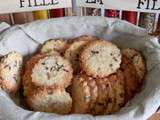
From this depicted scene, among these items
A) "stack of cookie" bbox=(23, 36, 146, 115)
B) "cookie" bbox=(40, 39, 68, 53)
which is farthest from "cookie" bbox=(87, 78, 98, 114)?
"cookie" bbox=(40, 39, 68, 53)

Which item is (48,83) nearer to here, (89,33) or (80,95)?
(80,95)

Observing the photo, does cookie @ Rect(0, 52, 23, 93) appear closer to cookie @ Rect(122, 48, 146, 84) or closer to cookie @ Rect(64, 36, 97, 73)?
cookie @ Rect(64, 36, 97, 73)

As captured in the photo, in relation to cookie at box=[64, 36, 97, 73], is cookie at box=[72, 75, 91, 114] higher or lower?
lower

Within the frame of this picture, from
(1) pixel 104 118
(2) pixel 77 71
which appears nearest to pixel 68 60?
(2) pixel 77 71

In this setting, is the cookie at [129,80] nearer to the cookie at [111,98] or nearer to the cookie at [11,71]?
the cookie at [111,98]

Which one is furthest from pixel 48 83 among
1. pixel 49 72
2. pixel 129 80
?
→ pixel 129 80
